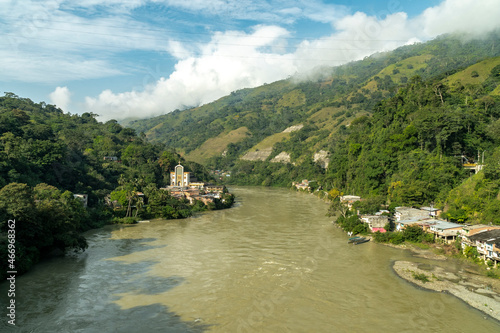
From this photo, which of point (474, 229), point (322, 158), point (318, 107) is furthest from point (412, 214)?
point (318, 107)

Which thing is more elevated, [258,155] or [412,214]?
[258,155]

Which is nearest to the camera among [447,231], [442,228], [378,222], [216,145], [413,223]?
[447,231]

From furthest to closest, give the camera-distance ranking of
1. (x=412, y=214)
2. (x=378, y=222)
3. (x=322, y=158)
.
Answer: (x=322, y=158)
(x=378, y=222)
(x=412, y=214)

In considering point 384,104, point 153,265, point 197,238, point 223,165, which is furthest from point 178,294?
point 223,165

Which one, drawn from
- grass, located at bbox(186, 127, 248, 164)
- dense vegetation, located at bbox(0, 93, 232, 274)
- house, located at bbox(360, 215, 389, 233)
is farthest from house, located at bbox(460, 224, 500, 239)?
grass, located at bbox(186, 127, 248, 164)

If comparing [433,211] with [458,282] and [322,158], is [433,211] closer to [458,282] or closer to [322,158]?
[458,282]

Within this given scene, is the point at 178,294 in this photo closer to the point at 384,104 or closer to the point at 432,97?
the point at 432,97

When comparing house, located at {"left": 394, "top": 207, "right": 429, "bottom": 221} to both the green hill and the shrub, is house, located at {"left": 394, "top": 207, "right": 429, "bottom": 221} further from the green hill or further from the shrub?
the green hill
